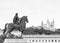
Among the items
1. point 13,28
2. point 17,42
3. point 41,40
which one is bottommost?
point 41,40

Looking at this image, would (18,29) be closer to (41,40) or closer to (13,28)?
(13,28)

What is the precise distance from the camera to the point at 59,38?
227 feet

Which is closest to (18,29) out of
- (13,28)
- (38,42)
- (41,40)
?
(13,28)

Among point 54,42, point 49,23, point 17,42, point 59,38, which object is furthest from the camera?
point 49,23

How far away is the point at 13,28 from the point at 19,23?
1140mm

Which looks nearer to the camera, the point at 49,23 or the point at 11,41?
the point at 11,41

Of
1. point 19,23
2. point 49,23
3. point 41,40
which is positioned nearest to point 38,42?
point 41,40

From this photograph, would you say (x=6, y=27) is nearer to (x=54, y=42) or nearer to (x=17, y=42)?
(x=17, y=42)

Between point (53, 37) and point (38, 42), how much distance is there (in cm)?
751

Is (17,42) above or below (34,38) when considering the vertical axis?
above

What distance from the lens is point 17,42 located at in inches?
929

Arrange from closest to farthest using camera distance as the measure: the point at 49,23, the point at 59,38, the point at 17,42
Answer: the point at 17,42, the point at 59,38, the point at 49,23

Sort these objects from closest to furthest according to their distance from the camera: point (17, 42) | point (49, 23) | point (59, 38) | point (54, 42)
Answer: point (17, 42) → point (54, 42) → point (59, 38) → point (49, 23)

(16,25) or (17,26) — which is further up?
(16,25)
